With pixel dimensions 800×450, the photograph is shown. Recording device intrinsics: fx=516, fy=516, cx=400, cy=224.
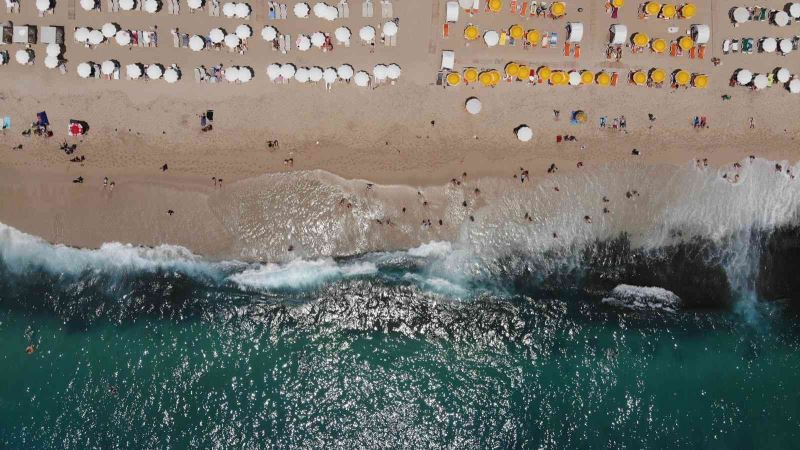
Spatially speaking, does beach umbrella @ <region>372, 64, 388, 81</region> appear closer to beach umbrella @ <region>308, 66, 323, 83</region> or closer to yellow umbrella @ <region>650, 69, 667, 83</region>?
beach umbrella @ <region>308, 66, 323, 83</region>

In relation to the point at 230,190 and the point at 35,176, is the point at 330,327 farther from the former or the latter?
the point at 35,176

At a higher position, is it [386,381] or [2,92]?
[2,92]

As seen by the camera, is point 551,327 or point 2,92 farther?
point 551,327

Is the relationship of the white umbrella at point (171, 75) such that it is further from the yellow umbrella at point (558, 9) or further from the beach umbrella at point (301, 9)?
the yellow umbrella at point (558, 9)

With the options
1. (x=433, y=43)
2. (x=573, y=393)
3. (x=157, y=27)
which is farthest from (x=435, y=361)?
(x=157, y=27)

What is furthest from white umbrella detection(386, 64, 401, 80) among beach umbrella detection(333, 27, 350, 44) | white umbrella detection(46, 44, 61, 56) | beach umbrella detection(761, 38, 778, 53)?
beach umbrella detection(761, 38, 778, 53)
